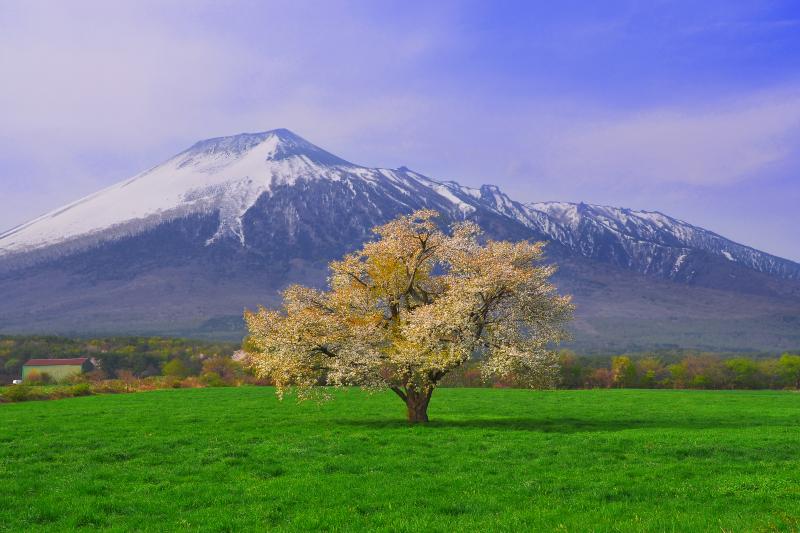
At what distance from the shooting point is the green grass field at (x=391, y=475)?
14914 millimetres

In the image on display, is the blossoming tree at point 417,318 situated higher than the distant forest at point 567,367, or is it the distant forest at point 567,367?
the blossoming tree at point 417,318

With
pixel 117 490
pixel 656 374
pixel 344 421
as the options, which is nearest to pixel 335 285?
pixel 344 421

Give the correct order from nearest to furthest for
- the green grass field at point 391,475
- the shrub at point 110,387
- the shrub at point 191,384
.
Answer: the green grass field at point 391,475 < the shrub at point 110,387 < the shrub at point 191,384

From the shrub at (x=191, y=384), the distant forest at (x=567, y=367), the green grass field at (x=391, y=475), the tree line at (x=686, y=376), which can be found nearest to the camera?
the green grass field at (x=391, y=475)

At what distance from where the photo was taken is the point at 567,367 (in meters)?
104

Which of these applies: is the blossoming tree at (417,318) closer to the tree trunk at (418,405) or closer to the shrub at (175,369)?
the tree trunk at (418,405)

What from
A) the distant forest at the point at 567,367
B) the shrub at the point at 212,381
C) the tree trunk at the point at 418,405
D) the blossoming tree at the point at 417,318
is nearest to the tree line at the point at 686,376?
the distant forest at the point at 567,367

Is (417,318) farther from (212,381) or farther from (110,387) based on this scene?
(212,381)

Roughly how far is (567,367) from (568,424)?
71.0m

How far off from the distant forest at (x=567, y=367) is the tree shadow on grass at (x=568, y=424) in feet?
162

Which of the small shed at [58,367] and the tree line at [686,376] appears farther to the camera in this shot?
the tree line at [686,376]

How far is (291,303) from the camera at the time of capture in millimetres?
34094

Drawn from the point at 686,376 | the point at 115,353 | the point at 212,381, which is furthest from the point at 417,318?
the point at 115,353

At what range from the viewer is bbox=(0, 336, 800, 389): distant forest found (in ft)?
335
